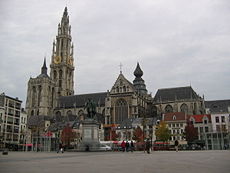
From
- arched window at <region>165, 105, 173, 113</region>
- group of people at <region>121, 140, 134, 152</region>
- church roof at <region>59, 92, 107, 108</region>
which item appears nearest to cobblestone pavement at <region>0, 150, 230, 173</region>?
group of people at <region>121, 140, 134, 152</region>

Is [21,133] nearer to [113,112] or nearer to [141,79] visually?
[113,112]

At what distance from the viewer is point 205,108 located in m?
81.5

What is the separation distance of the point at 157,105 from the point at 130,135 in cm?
1925

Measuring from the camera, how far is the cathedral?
262ft

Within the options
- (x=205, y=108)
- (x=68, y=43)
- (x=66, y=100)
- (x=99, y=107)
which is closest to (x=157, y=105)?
(x=205, y=108)

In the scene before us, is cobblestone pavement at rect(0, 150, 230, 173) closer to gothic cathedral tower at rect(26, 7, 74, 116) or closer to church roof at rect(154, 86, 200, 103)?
church roof at rect(154, 86, 200, 103)

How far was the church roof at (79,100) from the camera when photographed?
96.9 metres

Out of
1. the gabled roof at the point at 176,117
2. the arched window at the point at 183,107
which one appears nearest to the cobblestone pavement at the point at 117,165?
the gabled roof at the point at 176,117

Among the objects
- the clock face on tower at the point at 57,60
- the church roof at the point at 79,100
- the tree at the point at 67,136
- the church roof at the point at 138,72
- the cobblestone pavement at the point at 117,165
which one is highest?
the clock face on tower at the point at 57,60

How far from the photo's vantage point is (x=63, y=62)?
11519 centimetres

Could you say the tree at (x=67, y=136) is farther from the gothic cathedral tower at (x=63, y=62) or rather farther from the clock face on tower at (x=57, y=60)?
the clock face on tower at (x=57, y=60)

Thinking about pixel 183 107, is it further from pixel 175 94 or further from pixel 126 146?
pixel 126 146

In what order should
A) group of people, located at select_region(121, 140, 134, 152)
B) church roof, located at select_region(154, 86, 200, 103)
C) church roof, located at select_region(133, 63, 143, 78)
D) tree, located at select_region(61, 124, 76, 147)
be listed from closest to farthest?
group of people, located at select_region(121, 140, 134, 152)
tree, located at select_region(61, 124, 76, 147)
church roof, located at select_region(154, 86, 200, 103)
church roof, located at select_region(133, 63, 143, 78)

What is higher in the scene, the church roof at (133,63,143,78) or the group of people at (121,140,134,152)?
the church roof at (133,63,143,78)
